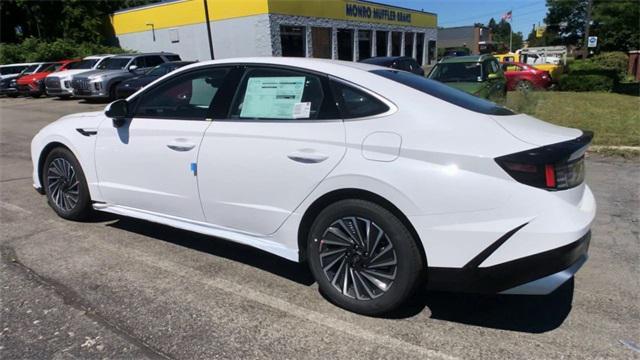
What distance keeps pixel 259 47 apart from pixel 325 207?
25.3m

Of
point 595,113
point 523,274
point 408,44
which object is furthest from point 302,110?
point 408,44

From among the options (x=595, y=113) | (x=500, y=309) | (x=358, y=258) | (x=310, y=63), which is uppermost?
(x=310, y=63)

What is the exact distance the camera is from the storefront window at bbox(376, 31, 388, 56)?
39188 millimetres

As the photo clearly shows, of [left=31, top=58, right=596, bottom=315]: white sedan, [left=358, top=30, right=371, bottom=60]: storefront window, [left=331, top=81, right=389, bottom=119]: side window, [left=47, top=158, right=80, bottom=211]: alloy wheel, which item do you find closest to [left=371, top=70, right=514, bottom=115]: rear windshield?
[left=31, top=58, right=596, bottom=315]: white sedan

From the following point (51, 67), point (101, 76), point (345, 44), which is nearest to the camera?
point (101, 76)

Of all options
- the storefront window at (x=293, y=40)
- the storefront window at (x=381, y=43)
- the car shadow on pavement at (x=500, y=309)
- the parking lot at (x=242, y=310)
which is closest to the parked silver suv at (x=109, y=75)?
the storefront window at (x=293, y=40)

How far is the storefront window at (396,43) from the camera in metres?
41.4

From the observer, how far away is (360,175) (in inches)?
114

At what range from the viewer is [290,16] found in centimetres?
2822

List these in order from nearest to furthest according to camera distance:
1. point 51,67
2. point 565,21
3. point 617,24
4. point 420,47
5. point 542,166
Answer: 1. point 542,166
2. point 51,67
3. point 617,24
4. point 420,47
5. point 565,21

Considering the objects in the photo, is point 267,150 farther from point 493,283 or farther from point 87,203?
point 87,203

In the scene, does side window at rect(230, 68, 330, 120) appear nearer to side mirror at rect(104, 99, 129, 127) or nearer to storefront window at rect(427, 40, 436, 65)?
side mirror at rect(104, 99, 129, 127)

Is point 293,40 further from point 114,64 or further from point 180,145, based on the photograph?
point 180,145

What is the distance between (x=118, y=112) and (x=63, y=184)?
1.22 meters
